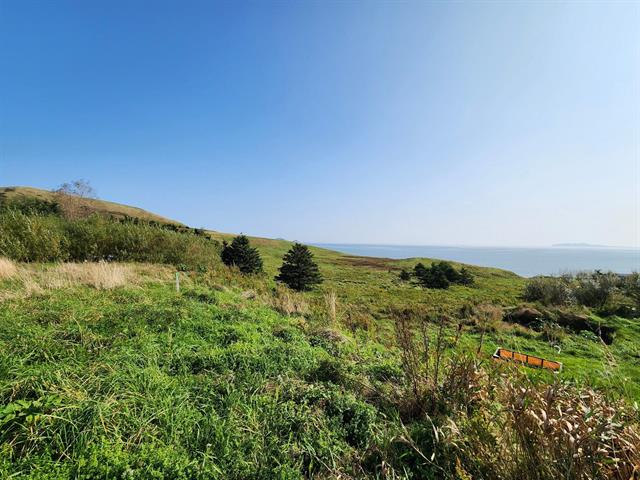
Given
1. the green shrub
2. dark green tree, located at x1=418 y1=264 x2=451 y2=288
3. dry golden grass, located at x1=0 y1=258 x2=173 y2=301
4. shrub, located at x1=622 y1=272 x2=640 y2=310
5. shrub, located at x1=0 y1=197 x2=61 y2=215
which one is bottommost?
dark green tree, located at x1=418 y1=264 x2=451 y2=288

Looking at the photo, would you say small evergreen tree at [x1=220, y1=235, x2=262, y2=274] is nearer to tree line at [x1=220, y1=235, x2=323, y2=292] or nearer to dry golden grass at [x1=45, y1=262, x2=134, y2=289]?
tree line at [x1=220, y1=235, x2=323, y2=292]

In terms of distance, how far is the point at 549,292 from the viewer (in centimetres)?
2150

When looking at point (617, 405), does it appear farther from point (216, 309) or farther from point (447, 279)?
point (447, 279)

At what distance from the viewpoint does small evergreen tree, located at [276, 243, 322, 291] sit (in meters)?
26.0

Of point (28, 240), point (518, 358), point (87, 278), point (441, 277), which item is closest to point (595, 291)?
point (441, 277)

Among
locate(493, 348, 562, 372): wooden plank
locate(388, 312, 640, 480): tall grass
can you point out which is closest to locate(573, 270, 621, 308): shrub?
locate(493, 348, 562, 372): wooden plank

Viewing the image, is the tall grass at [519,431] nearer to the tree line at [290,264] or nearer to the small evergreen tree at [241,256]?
the tree line at [290,264]

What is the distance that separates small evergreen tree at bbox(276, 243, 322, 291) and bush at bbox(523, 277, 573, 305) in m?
19.5

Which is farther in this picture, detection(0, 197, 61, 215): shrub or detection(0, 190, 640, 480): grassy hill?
detection(0, 197, 61, 215): shrub

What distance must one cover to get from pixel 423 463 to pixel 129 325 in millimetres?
5436

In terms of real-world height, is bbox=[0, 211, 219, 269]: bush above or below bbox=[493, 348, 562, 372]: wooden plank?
above

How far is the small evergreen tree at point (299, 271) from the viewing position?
26047 millimetres

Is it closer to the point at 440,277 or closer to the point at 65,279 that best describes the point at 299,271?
the point at 440,277

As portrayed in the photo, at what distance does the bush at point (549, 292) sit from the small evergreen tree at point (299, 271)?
A: 1950 cm
